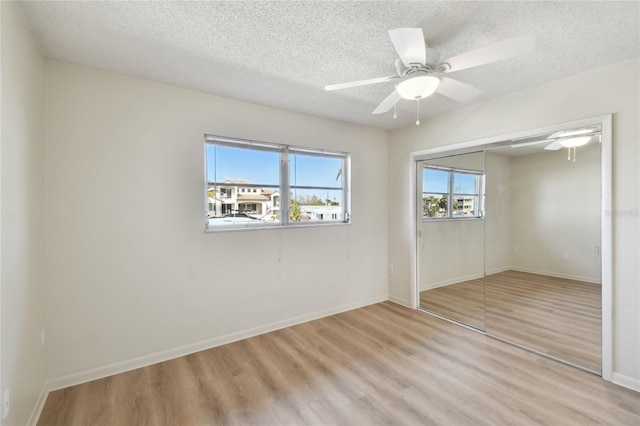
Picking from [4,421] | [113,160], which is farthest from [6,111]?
[4,421]

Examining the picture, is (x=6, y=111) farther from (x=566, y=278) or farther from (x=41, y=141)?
(x=566, y=278)

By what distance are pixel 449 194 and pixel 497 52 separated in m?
2.95

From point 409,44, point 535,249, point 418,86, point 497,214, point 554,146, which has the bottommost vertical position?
point 535,249

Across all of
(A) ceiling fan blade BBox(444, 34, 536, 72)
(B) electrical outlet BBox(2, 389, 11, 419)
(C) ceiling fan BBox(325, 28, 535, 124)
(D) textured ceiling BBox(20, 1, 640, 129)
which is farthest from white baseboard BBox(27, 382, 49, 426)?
(A) ceiling fan blade BBox(444, 34, 536, 72)

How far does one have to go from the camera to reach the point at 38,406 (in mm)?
1989

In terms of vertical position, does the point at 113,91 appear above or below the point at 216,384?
above

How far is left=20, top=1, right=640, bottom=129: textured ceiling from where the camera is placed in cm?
167

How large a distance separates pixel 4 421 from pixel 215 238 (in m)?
1.80

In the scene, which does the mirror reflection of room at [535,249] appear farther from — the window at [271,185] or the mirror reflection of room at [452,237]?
the window at [271,185]

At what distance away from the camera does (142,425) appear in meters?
1.87

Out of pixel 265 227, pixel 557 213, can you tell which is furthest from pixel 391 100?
pixel 557 213

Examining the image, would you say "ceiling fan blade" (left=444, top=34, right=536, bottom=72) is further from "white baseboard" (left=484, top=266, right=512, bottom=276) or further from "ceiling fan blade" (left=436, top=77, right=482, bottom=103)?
"white baseboard" (left=484, top=266, right=512, bottom=276)

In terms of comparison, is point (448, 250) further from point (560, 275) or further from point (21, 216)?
point (21, 216)

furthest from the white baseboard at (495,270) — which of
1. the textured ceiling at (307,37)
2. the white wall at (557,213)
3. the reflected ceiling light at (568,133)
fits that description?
the textured ceiling at (307,37)
